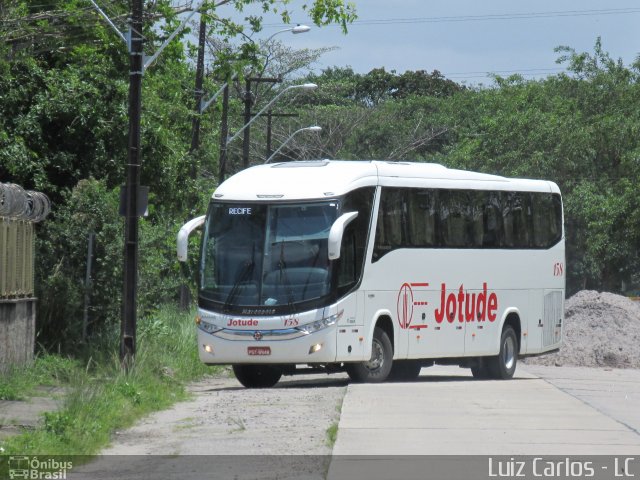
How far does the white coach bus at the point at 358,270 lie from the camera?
2056cm

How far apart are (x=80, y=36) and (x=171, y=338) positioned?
6005mm

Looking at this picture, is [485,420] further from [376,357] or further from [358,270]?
[376,357]

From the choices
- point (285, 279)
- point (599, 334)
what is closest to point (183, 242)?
point (285, 279)

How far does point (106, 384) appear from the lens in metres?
16.9

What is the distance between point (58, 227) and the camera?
77.7 ft

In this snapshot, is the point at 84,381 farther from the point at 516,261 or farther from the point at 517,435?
the point at 516,261

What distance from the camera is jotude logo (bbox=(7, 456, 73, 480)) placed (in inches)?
406

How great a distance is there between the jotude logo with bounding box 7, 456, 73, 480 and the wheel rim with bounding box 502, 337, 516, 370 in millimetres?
15765

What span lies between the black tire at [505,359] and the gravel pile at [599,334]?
952 cm

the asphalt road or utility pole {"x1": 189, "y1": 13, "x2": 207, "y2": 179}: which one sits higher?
utility pole {"x1": 189, "y1": 13, "x2": 207, "y2": 179}

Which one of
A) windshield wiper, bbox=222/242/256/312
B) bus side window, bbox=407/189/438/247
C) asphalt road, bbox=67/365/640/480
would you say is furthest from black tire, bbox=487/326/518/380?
windshield wiper, bbox=222/242/256/312

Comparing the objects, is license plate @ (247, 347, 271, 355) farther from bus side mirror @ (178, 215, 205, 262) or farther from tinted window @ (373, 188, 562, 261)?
tinted window @ (373, 188, 562, 261)

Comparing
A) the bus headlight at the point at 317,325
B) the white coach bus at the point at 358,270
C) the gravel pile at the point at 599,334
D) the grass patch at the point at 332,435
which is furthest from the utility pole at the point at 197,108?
the grass patch at the point at 332,435

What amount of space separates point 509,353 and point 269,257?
727 cm
